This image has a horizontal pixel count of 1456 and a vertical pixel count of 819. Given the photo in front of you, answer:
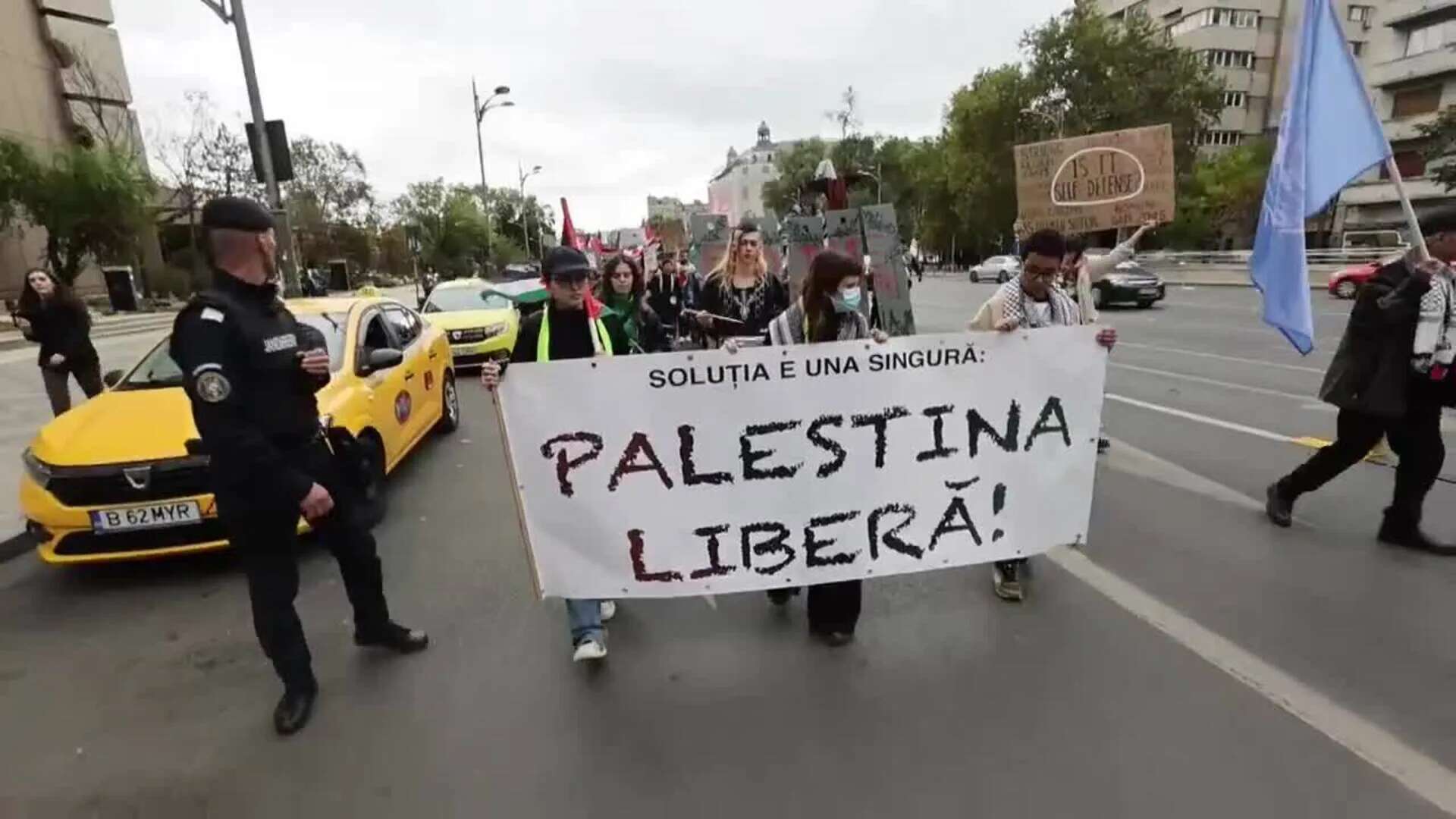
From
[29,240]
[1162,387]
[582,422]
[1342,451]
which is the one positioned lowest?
[1162,387]

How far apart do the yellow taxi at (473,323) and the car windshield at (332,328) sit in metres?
4.74

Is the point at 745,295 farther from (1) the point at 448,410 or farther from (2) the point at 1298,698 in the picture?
(1) the point at 448,410

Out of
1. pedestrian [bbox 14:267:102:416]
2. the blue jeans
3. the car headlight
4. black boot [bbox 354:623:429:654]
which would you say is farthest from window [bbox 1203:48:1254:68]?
the car headlight

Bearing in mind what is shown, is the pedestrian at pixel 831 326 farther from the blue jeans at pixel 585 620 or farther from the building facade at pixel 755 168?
the building facade at pixel 755 168

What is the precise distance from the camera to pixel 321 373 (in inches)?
119

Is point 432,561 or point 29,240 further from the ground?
point 29,240

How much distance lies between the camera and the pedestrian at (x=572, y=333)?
3.37 meters

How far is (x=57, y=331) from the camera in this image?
777 centimetres

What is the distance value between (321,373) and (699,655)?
6.19 feet

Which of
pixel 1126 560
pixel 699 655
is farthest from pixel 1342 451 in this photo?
pixel 699 655

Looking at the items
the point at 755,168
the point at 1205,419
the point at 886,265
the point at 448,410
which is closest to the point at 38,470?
the point at 448,410

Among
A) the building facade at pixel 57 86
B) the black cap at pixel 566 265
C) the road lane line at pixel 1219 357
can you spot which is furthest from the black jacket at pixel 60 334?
the building facade at pixel 57 86

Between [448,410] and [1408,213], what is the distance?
7.31 meters

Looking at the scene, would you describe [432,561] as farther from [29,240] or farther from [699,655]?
[29,240]
